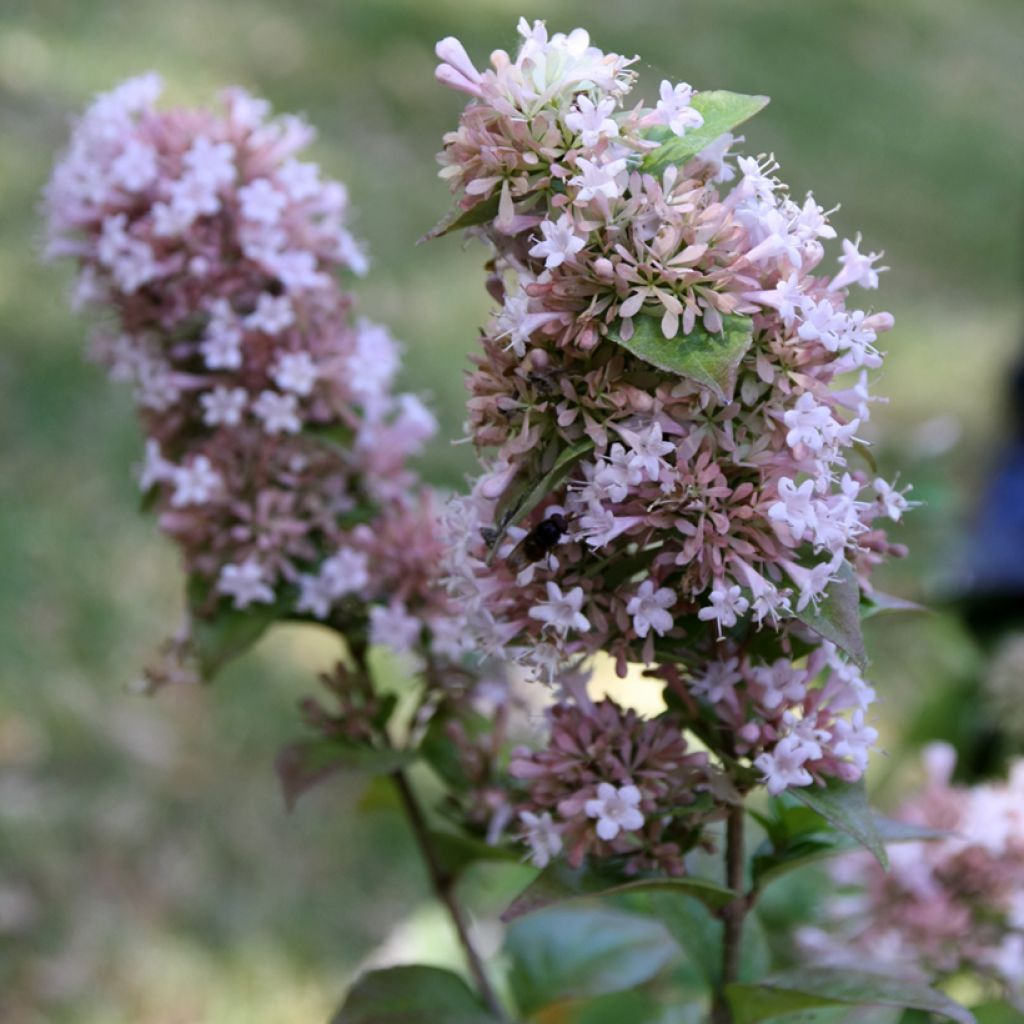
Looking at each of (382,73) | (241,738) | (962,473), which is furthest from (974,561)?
(382,73)

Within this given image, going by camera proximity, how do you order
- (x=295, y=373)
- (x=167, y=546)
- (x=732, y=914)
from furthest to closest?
(x=167, y=546), (x=295, y=373), (x=732, y=914)

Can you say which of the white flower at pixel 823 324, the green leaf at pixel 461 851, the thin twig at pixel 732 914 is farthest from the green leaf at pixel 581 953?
the white flower at pixel 823 324

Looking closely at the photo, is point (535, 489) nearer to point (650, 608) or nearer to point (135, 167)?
point (650, 608)

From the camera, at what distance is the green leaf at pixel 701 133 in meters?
1.17

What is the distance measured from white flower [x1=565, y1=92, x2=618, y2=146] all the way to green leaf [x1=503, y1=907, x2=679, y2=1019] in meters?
1.19

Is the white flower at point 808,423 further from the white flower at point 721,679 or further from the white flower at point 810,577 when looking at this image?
the white flower at point 721,679

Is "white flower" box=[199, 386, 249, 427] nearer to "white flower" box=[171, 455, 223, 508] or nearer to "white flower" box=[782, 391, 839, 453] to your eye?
"white flower" box=[171, 455, 223, 508]

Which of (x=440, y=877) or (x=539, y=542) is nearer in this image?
(x=539, y=542)

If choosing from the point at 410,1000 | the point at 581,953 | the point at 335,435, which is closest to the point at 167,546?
the point at 581,953

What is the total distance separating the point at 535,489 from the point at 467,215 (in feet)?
0.76

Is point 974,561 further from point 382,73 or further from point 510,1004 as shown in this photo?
point 382,73

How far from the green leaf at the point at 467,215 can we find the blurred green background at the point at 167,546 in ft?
0.87

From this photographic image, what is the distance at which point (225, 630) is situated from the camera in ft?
5.44

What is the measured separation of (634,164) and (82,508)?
9.53 ft
